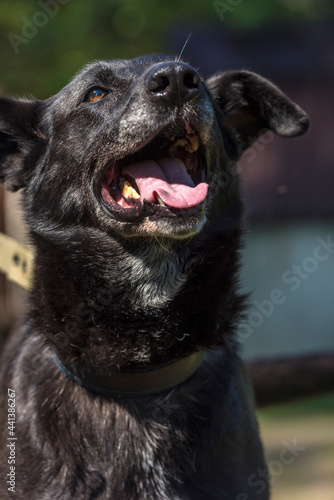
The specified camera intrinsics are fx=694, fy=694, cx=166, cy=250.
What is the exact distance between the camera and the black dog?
269cm

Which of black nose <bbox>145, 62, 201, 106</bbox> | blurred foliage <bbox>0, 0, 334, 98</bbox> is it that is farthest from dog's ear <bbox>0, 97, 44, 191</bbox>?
blurred foliage <bbox>0, 0, 334, 98</bbox>

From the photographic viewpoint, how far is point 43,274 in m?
2.93

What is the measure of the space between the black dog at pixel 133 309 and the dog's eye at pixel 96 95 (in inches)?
0.4

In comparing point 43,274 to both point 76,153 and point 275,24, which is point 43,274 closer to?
point 76,153

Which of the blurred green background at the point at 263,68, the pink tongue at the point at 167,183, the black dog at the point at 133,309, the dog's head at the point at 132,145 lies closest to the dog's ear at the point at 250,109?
the dog's head at the point at 132,145

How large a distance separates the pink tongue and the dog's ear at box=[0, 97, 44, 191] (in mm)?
580

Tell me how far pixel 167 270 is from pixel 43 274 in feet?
1.72

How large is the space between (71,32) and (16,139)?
630 centimetres

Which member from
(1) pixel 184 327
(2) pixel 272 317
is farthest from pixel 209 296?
(2) pixel 272 317

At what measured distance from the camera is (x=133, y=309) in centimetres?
281

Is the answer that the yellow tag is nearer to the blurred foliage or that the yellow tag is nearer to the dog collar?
the dog collar

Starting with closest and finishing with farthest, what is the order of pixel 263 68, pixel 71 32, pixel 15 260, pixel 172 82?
pixel 172 82 < pixel 15 260 < pixel 71 32 < pixel 263 68

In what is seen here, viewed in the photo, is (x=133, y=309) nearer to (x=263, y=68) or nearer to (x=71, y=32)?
(x=71, y=32)

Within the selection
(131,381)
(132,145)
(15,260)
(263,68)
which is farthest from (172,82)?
(263,68)
